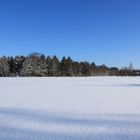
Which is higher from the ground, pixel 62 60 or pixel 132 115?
pixel 62 60

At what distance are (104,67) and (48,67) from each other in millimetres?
52245

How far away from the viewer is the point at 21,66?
84.9 meters

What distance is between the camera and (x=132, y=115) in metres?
8.02

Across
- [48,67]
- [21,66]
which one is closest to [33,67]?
[21,66]

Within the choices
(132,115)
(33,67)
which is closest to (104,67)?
(33,67)

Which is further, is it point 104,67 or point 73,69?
point 104,67

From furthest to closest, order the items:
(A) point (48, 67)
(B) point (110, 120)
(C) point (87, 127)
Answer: (A) point (48, 67) → (B) point (110, 120) → (C) point (87, 127)

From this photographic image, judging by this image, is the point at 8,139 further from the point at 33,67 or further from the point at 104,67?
the point at 104,67

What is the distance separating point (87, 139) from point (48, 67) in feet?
308

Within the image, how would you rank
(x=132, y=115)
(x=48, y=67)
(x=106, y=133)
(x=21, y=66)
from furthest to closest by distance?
(x=48, y=67), (x=21, y=66), (x=132, y=115), (x=106, y=133)

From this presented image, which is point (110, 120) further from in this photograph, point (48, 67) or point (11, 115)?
point (48, 67)

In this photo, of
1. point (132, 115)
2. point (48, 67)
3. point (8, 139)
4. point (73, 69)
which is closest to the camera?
point (8, 139)

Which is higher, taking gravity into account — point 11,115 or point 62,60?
point 62,60

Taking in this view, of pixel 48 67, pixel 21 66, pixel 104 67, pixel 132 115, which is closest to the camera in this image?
pixel 132 115
